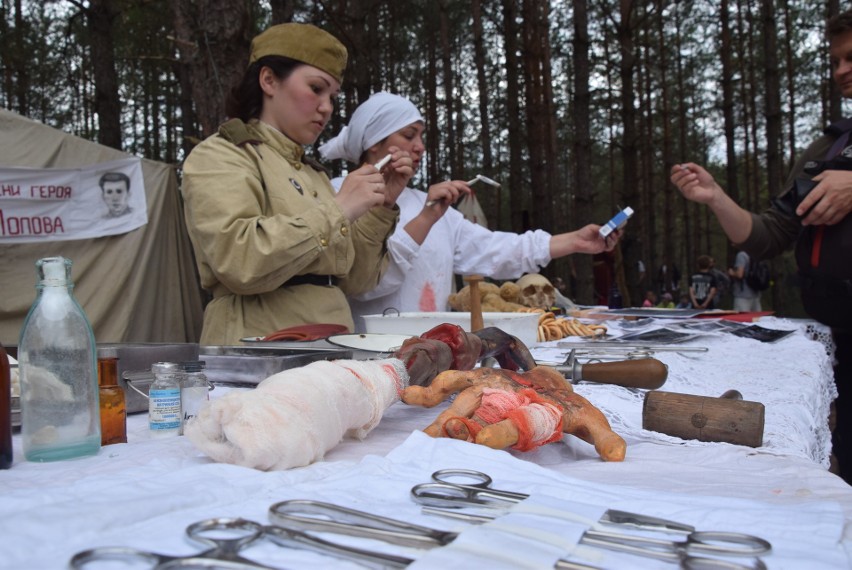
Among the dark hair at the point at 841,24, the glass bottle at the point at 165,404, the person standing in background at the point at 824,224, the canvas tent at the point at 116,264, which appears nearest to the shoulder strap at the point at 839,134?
the person standing in background at the point at 824,224

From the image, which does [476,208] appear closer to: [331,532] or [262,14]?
[262,14]

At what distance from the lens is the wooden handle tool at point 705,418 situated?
41.9 inches

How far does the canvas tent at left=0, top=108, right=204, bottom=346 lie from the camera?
4.64m

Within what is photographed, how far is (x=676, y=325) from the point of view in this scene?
3.04 metres

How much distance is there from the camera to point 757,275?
10477 mm

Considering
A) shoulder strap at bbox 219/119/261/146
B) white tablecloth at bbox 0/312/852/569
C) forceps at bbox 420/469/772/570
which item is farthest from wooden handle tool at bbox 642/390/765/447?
shoulder strap at bbox 219/119/261/146

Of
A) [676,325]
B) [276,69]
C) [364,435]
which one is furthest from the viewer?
[676,325]

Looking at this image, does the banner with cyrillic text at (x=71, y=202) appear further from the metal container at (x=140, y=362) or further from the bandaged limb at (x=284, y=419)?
the bandaged limb at (x=284, y=419)

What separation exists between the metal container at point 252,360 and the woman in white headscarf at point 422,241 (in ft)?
5.06

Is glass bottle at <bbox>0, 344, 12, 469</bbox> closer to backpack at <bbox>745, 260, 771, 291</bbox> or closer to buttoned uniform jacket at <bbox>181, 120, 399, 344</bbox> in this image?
buttoned uniform jacket at <bbox>181, 120, 399, 344</bbox>

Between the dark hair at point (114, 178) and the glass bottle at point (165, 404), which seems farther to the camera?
the dark hair at point (114, 178)

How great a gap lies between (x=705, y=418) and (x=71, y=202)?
4872mm

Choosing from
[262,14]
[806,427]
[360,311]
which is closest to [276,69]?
[360,311]

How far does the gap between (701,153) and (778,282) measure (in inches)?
503
